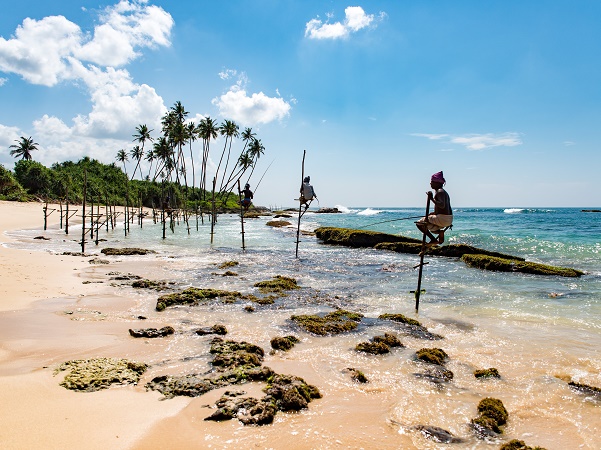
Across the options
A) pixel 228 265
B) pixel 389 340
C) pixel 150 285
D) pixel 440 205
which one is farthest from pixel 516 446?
pixel 228 265

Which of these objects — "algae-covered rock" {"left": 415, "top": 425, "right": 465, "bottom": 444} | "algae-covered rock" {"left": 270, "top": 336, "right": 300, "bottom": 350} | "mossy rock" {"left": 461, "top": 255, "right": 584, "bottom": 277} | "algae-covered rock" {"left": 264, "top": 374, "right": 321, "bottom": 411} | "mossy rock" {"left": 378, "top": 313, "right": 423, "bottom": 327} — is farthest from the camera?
"mossy rock" {"left": 461, "top": 255, "right": 584, "bottom": 277}

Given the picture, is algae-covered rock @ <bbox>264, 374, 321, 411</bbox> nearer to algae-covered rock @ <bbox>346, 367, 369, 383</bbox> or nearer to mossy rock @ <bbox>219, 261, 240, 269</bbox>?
algae-covered rock @ <bbox>346, 367, 369, 383</bbox>

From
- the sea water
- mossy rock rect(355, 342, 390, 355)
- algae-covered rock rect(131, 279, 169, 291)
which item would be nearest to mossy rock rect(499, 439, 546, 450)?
the sea water

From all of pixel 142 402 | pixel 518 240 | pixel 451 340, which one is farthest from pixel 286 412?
pixel 518 240

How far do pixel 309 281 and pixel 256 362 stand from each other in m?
8.07

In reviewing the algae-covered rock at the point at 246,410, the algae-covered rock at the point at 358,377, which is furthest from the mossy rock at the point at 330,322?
the algae-covered rock at the point at 246,410

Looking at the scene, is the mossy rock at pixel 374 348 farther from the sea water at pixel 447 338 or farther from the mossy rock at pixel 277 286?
the mossy rock at pixel 277 286

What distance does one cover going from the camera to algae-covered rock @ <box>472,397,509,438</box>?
411 centimetres

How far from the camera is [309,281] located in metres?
13.5

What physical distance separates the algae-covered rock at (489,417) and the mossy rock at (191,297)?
6.72 meters

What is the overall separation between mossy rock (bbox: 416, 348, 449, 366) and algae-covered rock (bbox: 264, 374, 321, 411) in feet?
7.48

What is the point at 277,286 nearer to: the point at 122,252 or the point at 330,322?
the point at 330,322

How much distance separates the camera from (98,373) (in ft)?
15.8

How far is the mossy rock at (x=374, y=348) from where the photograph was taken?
638 centimetres
